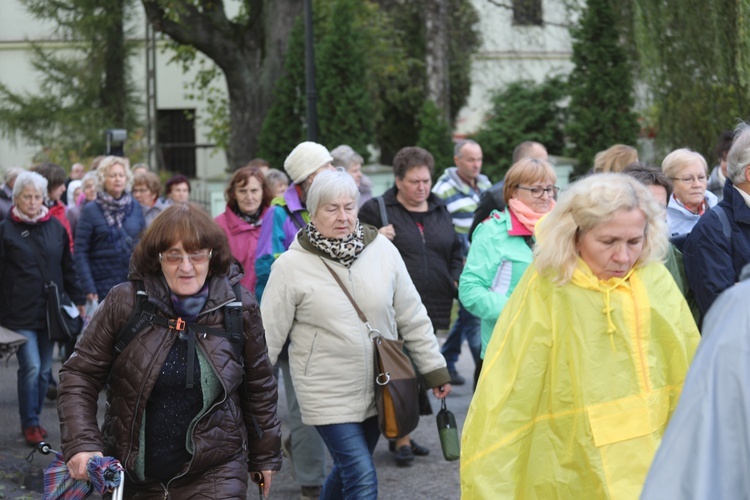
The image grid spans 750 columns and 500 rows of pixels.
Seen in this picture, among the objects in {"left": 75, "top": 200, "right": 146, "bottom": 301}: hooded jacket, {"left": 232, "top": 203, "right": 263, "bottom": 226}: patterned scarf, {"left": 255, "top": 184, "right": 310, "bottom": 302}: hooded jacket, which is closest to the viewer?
{"left": 255, "top": 184, "right": 310, "bottom": 302}: hooded jacket

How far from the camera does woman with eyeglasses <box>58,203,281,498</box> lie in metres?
4.20

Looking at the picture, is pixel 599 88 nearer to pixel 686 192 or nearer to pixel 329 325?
pixel 686 192

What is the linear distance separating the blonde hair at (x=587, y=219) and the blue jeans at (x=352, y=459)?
61.4 inches

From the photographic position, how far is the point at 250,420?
4551mm

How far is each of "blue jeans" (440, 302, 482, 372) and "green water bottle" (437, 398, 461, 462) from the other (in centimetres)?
292

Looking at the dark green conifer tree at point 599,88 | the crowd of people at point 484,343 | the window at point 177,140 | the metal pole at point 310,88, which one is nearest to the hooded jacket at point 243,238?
the crowd of people at point 484,343

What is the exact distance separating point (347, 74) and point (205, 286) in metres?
16.6

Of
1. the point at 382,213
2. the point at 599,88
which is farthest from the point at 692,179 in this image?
the point at 599,88

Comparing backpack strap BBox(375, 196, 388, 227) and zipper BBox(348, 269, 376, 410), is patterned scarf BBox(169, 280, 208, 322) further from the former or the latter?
backpack strap BBox(375, 196, 388, 227)

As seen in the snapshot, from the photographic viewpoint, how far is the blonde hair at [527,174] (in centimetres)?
621

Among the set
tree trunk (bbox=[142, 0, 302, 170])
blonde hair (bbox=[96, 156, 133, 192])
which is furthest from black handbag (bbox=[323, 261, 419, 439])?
tree trunk (bbox=[142, 0, 302, 170])

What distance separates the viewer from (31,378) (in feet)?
27.3

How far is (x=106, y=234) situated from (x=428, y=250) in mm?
2963

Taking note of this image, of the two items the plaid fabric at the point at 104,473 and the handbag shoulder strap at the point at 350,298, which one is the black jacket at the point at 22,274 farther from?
the plaid fabric at the point at 104,473
